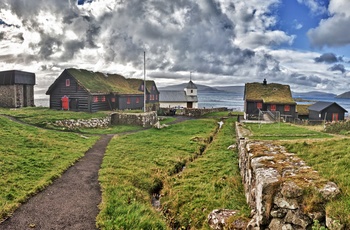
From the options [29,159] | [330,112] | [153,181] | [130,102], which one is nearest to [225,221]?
[153,181]

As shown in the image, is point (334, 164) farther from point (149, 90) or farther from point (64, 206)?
point (149, 90)

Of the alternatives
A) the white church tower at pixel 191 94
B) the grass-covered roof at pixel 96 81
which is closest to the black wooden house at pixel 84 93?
the grass-covered roof at pixel 96 81

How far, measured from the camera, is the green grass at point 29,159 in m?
10.3

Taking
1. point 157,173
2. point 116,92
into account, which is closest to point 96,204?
point 157,173

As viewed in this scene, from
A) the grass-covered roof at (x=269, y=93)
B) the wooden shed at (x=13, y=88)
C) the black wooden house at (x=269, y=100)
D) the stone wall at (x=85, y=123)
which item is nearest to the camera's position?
the stone wall at (x=85, y=123)

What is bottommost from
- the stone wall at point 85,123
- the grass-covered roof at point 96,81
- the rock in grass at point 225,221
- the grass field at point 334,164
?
the rock in grass at point 225,221

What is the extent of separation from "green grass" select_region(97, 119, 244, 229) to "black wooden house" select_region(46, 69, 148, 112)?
17229 millimetres

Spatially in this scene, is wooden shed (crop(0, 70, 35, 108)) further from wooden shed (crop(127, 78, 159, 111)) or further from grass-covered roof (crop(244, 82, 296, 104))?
grass-covered roof (crop(244, 82, 296, 104))

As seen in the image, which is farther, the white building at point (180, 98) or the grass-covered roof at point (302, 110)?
the white building at point (180, 98)

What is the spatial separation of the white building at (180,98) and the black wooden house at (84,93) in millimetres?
25898

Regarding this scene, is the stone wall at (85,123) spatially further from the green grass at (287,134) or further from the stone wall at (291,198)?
the stone wall at (291,198)

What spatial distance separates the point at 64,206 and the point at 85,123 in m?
21.1

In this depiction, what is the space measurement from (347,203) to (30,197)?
411 inches

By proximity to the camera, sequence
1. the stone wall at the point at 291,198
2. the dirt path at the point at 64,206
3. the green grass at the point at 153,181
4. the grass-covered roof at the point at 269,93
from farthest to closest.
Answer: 1. the grass-covered roof at the point at 269,93
2. the green grass at the point at 153,181
3. the dirt path at the point at 64,206
4. the stone wall at the point at 291,198
